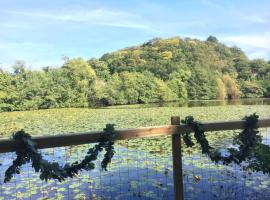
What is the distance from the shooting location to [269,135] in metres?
12.9

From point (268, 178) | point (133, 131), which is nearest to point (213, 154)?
point (133, 131)

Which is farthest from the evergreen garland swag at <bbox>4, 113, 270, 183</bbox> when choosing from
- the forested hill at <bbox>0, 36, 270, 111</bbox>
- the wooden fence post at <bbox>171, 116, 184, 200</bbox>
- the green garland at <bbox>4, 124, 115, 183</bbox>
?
the forested hill at <bbox>0, 36, 270, 111</bbox>

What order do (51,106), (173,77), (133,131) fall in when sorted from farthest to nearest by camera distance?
(173,77) → (51,106) → (133,131)

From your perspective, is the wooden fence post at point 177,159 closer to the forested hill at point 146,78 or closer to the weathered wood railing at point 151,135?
the weathered wood railing at point 151,135

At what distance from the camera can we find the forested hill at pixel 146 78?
141 feet

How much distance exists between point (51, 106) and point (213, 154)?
4072 cm

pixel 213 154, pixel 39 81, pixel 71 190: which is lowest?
pixel 71 190

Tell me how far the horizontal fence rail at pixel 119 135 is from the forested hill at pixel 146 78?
125 feet

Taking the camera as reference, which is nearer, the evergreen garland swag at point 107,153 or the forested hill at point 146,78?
the evergreen garland swag at point 107,153

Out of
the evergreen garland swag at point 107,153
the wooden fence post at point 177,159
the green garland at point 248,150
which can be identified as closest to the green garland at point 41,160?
the evergreen garland swag at point 107,153

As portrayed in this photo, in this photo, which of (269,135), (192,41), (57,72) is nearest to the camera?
(269,135)

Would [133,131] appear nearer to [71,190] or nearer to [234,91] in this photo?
[71,190]

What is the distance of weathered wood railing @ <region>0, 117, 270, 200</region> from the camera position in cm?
352

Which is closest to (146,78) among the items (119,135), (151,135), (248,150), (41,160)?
(248,150)
